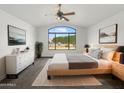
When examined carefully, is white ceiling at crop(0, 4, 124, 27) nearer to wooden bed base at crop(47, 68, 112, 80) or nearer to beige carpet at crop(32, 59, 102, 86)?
wooden bed base at crop(47, 68, 112, 80)

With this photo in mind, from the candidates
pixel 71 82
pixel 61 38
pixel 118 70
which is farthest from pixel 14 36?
pixel 61 38

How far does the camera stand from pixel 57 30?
382 inches

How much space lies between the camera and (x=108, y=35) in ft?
19.3

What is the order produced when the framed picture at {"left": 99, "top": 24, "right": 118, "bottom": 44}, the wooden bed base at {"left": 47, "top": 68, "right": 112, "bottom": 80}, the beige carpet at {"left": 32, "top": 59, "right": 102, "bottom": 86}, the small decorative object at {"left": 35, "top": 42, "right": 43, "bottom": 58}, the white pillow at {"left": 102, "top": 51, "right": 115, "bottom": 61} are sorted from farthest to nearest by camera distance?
the small decorative object at {"left": 35, "top": 42, "right": 43, "bottom": 58} < the framed picture at {"left": 99, "top": 24, "right": 118, "bottom": 44} < the white pillow at {"left": 102, "top": 51, "right": 115, "bottom": 61} < the wooden bed base at {"left": 47, "top": 68, "right": 112, "bottom": 80} < the beige carpet at {"left": 32, "top": 59, "right": 102, "bottom": 86}

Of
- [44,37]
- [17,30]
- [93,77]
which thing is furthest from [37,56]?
[93,77]

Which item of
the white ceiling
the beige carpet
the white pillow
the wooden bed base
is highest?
the white ceiling

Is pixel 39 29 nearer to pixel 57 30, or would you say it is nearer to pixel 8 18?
pixel 57 30

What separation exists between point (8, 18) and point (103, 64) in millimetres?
3774

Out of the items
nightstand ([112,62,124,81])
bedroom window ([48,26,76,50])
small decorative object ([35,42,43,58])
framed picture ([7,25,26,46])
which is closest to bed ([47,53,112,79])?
nightstand ([112,62,124,81])

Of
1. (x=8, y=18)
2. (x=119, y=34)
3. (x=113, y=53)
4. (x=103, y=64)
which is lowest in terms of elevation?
(x=103, y=64)

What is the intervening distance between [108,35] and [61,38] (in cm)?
446

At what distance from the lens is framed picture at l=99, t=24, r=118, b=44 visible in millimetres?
5317

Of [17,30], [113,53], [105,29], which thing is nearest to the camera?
[113,53]

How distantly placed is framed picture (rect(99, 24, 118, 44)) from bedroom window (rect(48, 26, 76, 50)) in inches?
126
